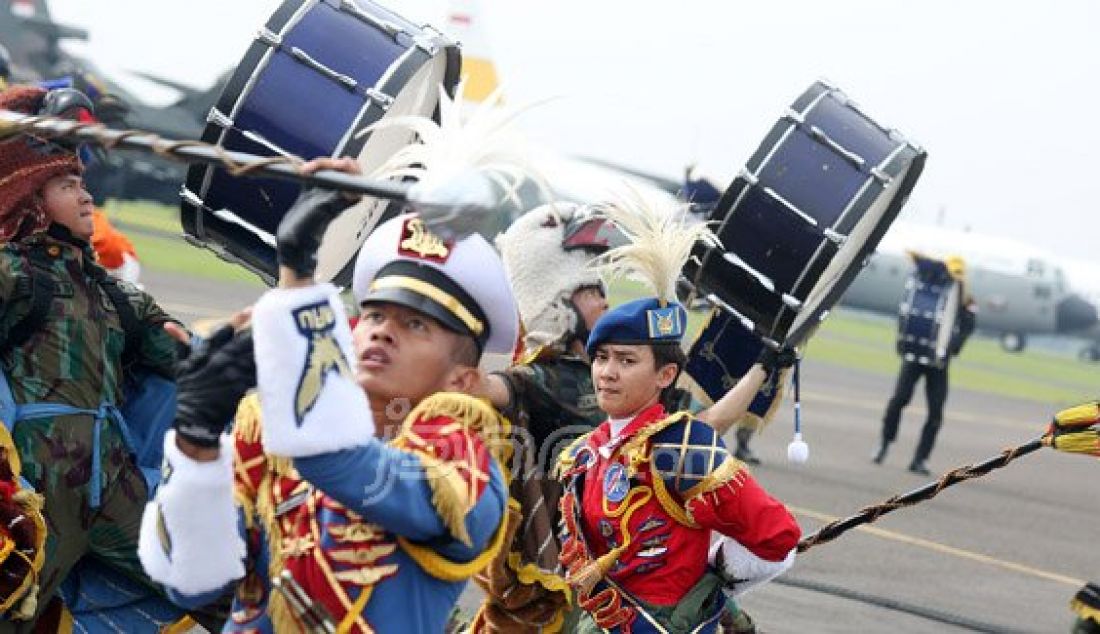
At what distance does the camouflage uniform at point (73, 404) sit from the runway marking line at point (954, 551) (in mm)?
8127

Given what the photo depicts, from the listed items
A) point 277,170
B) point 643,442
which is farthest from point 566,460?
point 277,170

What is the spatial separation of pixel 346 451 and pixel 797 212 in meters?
4.17

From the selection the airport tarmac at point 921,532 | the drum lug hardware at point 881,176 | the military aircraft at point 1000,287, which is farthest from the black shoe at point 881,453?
the military aircraft at point 1000,287

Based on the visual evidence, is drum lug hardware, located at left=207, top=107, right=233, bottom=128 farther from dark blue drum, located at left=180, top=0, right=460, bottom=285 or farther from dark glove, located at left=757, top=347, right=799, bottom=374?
dark glove, located at left=757, top=347, right=799, bottom=374

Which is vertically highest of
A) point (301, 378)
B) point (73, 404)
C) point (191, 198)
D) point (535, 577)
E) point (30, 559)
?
point (301, 378)

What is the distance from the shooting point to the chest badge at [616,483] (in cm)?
529

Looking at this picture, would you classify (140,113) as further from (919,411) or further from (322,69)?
(322,69)

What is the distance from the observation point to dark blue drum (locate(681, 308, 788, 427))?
7.04 metres

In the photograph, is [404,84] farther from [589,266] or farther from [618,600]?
[618,600]

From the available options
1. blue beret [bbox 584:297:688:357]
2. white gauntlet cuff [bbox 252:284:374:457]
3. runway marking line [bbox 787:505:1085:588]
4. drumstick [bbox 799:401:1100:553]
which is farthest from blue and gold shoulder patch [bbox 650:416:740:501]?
runway marking line [bbox 787:505:1085:588]

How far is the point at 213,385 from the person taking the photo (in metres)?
2.84

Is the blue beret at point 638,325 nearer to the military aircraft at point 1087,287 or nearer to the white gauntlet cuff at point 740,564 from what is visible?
the white gauntlet cuff at point 740,564

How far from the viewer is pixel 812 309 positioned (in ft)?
22.9

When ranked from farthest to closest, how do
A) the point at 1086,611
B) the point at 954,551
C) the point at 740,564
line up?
the point at 954,551 < the point at 1086,611 < the point at 740,564
